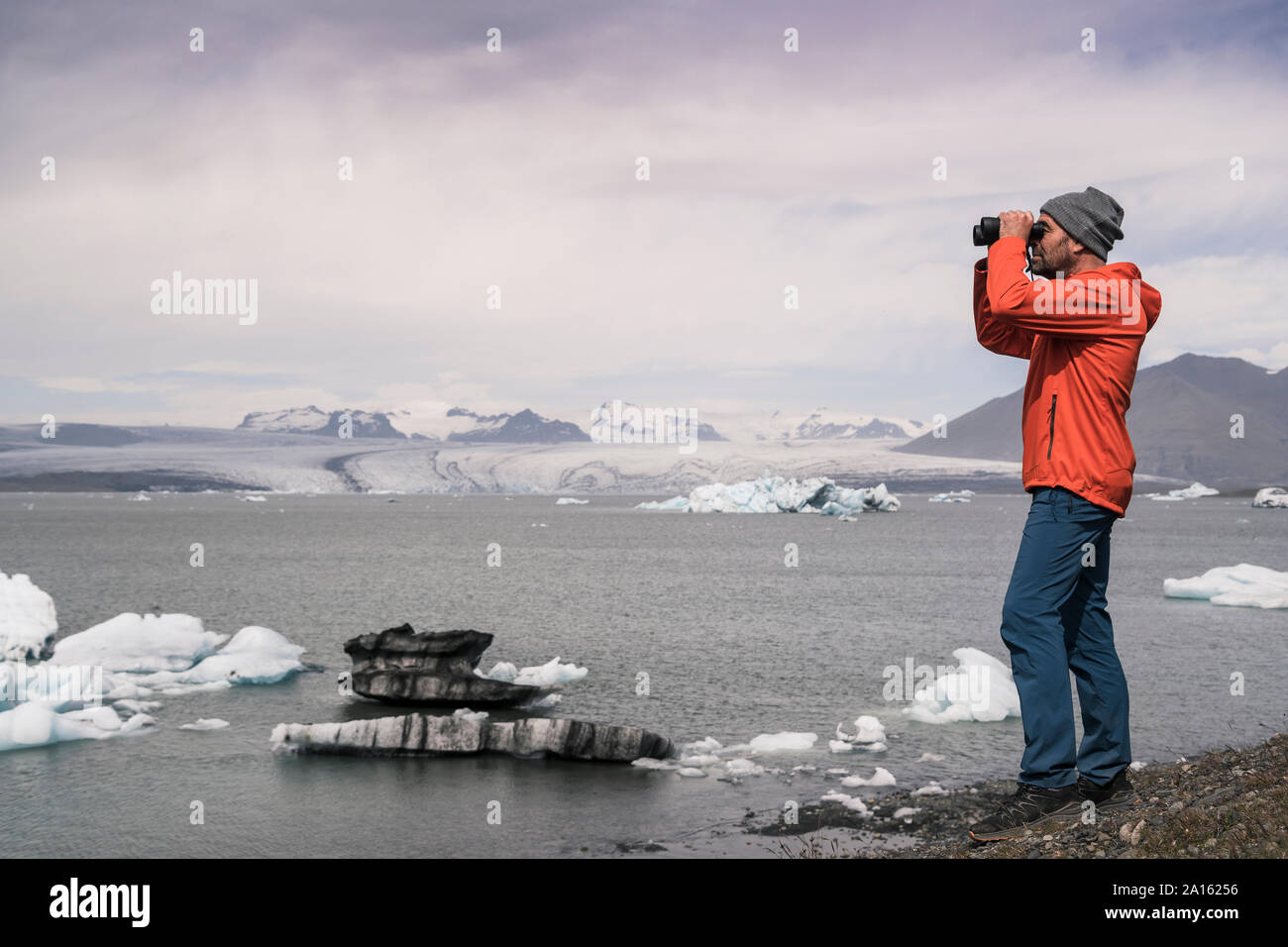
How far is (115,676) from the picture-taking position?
1681 cm

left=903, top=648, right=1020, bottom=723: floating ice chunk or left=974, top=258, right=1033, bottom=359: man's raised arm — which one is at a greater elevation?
left=974, top=258, right=1033, bottom=359: man's raised arm

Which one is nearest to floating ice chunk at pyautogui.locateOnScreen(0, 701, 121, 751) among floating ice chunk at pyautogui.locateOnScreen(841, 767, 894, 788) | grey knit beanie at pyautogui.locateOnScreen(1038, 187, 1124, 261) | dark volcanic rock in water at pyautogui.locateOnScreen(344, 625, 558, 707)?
dark volcanic rock in water at pyautogui.locateOnScreen(344, 625, 558, 707)

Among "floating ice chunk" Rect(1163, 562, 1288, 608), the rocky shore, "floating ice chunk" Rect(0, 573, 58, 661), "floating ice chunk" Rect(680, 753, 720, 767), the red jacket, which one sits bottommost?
"floating ice chunk" Rect(1163, 562, 1288, 608)

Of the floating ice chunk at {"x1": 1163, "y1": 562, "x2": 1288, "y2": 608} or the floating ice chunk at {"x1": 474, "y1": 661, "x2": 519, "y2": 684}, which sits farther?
the floating ice chunk at {"x1": 1163, "y1": 562, "x2": 1288, "y2": 608}

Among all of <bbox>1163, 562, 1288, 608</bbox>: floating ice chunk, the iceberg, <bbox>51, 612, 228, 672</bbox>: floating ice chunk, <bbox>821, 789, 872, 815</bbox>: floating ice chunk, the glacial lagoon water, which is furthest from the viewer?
the iceberg

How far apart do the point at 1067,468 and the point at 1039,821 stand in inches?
67.0

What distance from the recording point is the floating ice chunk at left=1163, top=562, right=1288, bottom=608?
31.0 m

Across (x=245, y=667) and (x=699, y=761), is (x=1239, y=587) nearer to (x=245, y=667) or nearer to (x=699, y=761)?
(x=699, y=761)

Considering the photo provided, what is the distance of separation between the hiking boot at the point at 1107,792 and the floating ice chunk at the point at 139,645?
1733cm

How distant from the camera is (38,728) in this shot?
12742mm

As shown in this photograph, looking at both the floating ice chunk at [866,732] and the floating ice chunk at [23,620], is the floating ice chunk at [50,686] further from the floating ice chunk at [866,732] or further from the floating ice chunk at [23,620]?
the floating ice chunk at [866,732]

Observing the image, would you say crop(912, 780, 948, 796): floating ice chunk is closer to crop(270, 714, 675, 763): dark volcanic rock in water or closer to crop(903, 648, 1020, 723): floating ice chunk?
crop(270, 714, 675, 763): dark volcanic rock in water

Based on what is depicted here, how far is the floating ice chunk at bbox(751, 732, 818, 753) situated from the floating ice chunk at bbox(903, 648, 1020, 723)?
2.31 metres

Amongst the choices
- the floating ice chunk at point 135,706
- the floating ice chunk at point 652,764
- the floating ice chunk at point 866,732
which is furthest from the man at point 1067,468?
the floating ice chunk at point 135,706
